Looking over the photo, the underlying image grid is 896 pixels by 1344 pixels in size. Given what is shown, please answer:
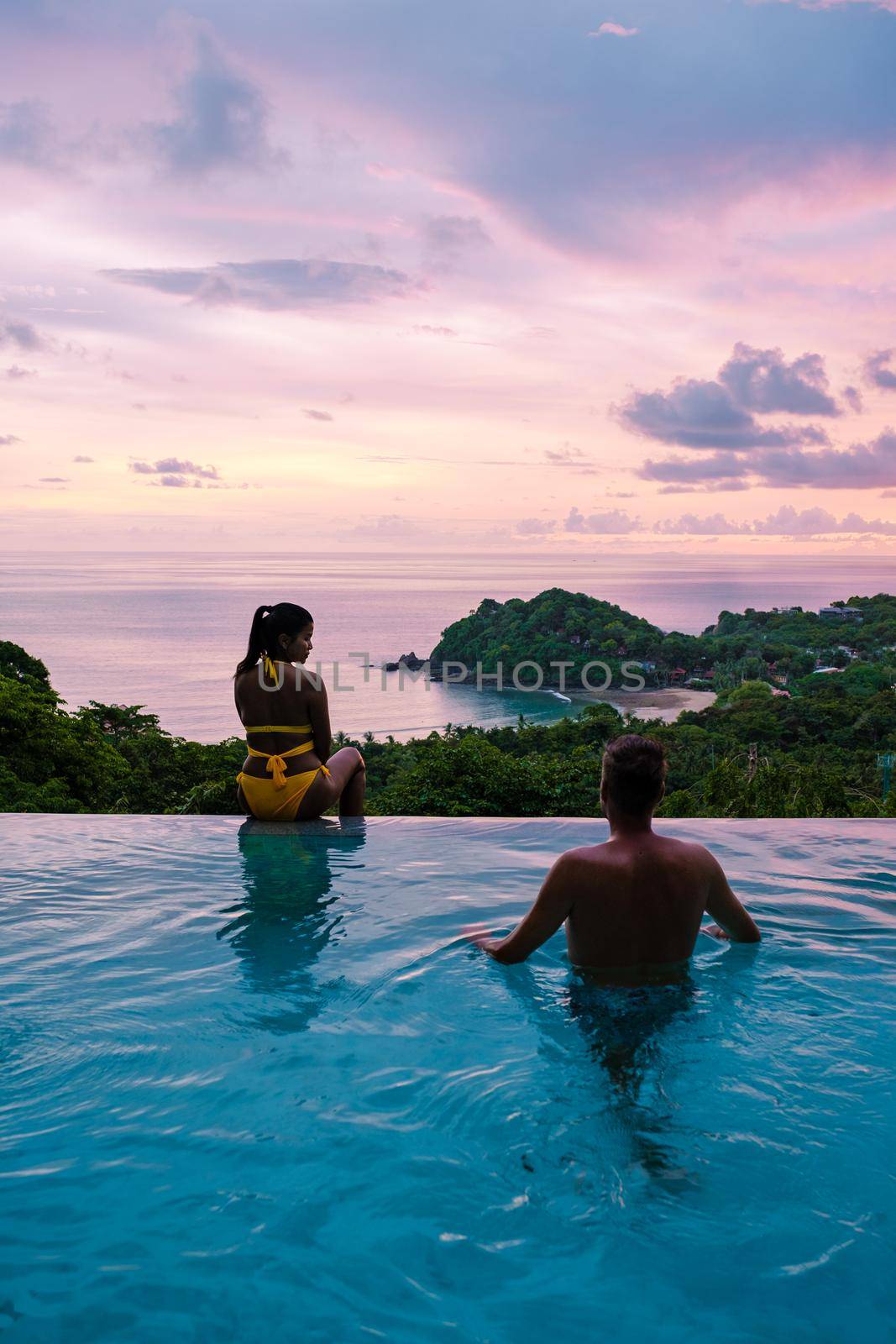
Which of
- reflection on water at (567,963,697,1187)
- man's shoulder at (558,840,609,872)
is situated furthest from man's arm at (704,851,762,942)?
man's shoulder at (558,840,609,872)

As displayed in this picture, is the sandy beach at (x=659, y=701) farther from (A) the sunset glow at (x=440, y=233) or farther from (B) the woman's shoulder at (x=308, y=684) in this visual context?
(B) the woman's shoulder at (x=308, y=684)

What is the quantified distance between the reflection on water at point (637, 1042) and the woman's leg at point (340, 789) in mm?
2615

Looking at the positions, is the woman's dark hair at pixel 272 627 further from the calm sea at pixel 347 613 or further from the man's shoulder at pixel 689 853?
the man's shoulder at pixel 689 853

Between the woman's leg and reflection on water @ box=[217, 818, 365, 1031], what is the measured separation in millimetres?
128

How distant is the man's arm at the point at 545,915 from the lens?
3076 millimetres

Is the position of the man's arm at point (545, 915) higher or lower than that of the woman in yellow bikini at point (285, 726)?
lower

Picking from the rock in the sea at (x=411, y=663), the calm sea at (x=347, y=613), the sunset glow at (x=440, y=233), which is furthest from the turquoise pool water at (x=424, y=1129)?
the rock in the sea at (x=411, y=663)

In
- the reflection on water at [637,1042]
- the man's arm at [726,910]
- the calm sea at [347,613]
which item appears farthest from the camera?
the calm sea at [347,613]

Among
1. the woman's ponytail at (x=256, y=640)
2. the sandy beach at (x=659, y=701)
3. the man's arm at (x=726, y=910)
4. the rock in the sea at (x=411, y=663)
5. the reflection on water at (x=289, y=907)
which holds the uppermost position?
the woman's ponytail at (x=256, y=640)

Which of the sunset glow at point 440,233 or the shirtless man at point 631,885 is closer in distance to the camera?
the shirtless man at point 631,885

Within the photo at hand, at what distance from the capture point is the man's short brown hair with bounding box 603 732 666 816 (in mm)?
2992

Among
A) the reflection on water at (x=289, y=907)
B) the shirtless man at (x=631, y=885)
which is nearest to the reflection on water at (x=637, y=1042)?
the shirtless man at (x=631, y=885)

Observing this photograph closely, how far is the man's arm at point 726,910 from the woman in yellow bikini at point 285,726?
276cm

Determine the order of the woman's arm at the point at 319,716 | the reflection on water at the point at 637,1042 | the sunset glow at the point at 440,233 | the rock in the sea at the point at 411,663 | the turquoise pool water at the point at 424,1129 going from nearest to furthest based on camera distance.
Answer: the turquoise pool water at the point at 424,1129, the reflection on water at the point at 637,1042, the woman's arm at the point at 319,716, the sunset glow at the point at 440,233, the rock in the sea at the point at 411,663
